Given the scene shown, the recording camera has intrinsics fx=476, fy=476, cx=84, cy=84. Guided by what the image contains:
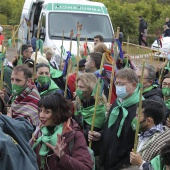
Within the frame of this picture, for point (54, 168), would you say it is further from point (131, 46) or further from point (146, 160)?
point (131, 46)

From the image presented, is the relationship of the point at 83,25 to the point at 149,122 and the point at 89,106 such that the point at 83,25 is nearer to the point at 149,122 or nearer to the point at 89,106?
the point at 89,106

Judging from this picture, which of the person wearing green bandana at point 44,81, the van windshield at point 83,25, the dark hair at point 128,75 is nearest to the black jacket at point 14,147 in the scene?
the dark hair at point 128,75

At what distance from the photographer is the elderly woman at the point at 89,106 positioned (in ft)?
16.4

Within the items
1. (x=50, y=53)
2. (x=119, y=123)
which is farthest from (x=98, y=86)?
(x=50, y=53)

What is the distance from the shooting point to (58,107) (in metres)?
3.99

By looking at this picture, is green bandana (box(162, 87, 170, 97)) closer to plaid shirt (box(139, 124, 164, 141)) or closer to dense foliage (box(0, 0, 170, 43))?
plaid shirt (box(139, 124, 164, 141))

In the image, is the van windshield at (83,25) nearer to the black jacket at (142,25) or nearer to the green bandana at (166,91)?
the green bandana at (166,91)

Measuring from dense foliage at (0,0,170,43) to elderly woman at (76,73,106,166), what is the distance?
61.5 feet

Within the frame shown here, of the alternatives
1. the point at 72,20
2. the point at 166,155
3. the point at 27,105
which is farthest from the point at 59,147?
the point at 72,20

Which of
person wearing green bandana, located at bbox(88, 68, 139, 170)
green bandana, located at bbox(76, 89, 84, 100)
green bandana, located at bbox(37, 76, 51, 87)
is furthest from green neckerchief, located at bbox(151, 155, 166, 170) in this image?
green bandana, located at bbox(37, 76, 51, 87)

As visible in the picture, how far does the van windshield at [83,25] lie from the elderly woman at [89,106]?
7.53 meters

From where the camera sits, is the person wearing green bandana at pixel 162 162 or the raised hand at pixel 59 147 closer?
the person wearing green bandana at pixel 162 162

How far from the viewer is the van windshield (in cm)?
1266

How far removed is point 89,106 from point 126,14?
19934 mm
